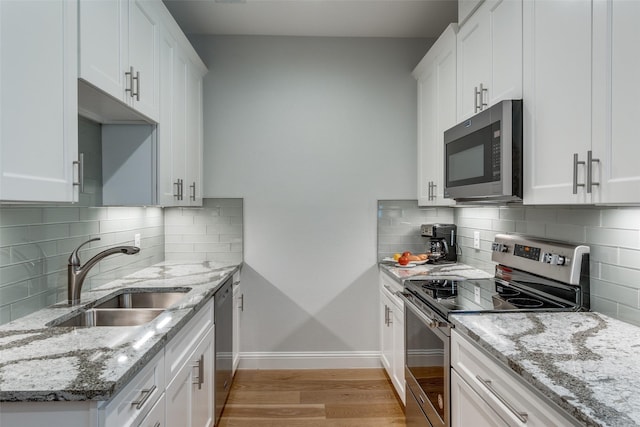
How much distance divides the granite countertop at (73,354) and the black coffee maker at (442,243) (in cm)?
187

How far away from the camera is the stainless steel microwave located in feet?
5.81

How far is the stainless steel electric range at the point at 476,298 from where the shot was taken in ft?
5.68

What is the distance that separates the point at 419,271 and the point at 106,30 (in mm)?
2163

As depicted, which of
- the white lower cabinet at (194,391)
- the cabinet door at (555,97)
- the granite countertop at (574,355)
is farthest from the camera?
the white lower cabinet at (194,391)

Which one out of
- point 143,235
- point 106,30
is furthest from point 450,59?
point 143,235

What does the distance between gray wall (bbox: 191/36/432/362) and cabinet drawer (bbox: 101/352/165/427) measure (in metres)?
1.95

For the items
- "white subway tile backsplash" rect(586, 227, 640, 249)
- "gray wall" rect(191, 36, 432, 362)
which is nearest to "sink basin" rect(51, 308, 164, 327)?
"gray wall" rect(191, 36, 432, 362)

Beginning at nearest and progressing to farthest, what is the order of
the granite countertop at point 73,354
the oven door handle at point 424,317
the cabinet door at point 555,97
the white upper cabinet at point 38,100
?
1. the granite countertop at point 73,354
2. the white upper cabinet at point 38,100
3. the cabinet door at point 555,97
4. the oven door handle at point 424,317

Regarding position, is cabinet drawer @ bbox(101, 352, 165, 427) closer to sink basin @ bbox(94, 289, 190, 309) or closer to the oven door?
sink basin @ bbox(94, 289, 190, 309)

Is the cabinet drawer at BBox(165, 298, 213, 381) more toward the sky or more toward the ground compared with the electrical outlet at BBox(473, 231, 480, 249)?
more toward the ground

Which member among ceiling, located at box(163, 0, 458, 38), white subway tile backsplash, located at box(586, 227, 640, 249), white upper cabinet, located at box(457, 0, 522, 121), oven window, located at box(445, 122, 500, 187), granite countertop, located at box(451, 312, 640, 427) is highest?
ceiling, located at box(163, 0, 458, 38)

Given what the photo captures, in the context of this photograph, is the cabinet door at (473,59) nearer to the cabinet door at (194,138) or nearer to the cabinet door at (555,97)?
the cabinet door at (555,97)

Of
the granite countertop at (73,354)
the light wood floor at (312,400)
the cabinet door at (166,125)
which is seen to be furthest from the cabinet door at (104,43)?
the light wood floor at (312,400)

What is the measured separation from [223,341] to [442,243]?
1714 mm
